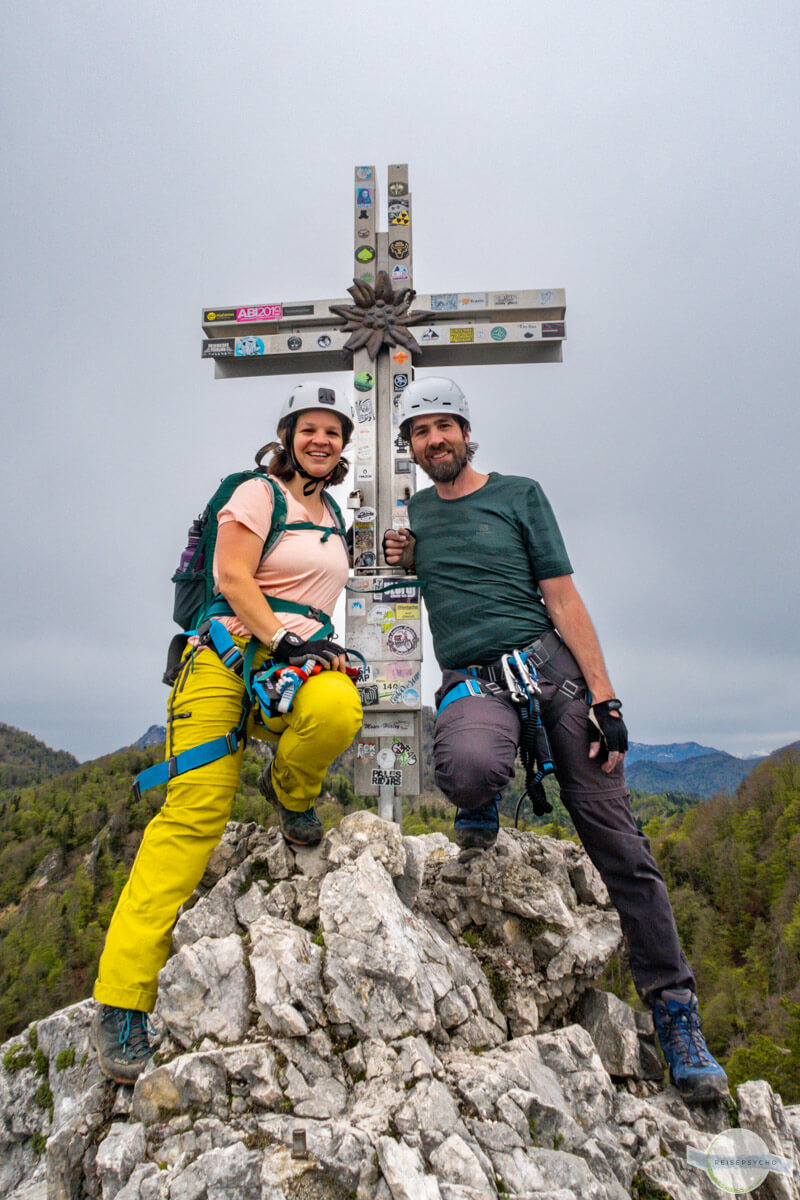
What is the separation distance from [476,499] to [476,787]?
206 cm

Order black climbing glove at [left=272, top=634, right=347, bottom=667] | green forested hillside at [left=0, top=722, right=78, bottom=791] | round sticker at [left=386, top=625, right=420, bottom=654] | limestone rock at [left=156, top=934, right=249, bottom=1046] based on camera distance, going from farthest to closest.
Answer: green forested hillside at [left=0, top=722, right=78, bottom=791] → round sticker at [left=386, top=625, right=420, bottom=654] → black climbing glove at [left=272, top=634, right=347, bottom=667] → limestone rock at [left=156, top=934, right=249, bottom=1046]

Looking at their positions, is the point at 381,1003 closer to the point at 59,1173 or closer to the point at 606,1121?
the point at 606,1121

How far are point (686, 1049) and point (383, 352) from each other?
647 cm

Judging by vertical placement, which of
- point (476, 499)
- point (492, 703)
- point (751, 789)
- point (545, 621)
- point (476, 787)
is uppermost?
point (476, 499)

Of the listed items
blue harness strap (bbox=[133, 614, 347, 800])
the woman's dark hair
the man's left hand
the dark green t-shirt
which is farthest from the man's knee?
the woman's dark hair

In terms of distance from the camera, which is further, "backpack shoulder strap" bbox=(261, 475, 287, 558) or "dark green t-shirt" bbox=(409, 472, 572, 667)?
"dark green t-shirt" bbox=(409, 472, 572, 667)

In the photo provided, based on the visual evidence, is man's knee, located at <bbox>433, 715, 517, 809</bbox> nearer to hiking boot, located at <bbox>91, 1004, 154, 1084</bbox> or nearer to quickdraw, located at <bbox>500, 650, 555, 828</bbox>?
quickdraw, located at <bbox>500, 650, 555, 828</bbox>

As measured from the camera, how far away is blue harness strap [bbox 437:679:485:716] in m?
4.32

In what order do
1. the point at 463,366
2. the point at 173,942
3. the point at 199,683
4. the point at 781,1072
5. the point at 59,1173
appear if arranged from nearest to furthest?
1. the point at 59,1173
2. the point at 173,942
3. the point at 199,683
4. the point at 463,366
5. the point at 781,1072

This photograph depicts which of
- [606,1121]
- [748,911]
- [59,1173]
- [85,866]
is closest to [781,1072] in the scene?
[606,1121]

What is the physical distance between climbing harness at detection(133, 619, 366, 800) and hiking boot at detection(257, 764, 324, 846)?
1.61 feet

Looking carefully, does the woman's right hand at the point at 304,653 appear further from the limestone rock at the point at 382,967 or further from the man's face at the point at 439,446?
the man's face at the point at 439,446

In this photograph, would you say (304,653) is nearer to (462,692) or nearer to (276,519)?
(276,519)

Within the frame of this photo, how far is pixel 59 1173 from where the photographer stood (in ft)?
10.5
